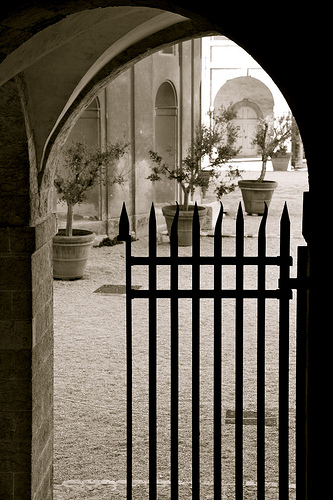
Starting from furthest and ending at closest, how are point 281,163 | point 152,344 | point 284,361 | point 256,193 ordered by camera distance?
point 281,163 < point 256,193 < point 152,344 < point 284,361

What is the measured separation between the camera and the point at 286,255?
345 centimetres

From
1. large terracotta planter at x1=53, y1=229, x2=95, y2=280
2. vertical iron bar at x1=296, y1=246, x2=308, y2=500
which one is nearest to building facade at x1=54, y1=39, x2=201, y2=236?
large terracotta planter at x1=53, y1=229, x2=95, y2=280

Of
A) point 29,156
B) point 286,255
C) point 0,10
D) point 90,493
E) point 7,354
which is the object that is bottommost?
point 90,493

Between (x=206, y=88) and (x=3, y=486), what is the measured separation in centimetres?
2843

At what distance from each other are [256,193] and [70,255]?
822 centimetres

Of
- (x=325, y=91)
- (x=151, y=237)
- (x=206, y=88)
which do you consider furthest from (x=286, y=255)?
(x=206, y=88)

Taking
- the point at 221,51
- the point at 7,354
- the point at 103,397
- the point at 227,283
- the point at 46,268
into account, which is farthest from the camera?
the point at 221,51

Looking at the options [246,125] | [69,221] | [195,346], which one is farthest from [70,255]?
[246,125]

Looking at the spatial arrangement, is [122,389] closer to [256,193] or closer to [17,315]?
[17,315]

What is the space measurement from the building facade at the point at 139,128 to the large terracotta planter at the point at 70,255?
8.20 feet

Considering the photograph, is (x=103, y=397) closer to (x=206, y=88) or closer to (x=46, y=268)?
(x=46, y=268)

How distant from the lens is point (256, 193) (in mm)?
19484

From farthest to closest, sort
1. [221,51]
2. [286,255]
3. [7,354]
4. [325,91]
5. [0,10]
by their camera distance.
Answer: [221,51]
[7,354]
[286,255]
[0,10]
[325,91]

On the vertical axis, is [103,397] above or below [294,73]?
below
